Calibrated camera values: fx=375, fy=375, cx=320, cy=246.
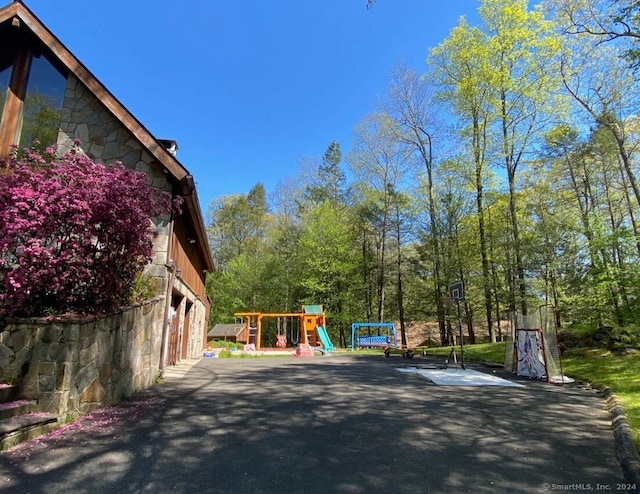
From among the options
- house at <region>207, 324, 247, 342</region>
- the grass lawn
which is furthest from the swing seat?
house at <region>207, 324, 247, 342</region>

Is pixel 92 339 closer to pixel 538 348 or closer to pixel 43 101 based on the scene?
pixel 43 101

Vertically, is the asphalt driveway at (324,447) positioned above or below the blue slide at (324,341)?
below

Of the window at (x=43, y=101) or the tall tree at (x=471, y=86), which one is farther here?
the tall tree at (x=471, y=86)

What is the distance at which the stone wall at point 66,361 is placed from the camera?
179 inches

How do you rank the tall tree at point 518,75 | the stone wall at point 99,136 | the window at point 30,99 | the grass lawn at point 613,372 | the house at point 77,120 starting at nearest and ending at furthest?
the grass lawn at point 613,372 → the house at point 77,120 → the window at point 30,99 → the stone wall at point 99,136 → the tall tree at point 518,75

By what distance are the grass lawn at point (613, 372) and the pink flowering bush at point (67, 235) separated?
23.0 feet

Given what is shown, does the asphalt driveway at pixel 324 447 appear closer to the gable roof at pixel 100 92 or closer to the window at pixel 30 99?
the gable roof at pixel 100 92

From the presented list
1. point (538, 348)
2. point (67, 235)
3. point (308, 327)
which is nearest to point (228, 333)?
point (308, 327)

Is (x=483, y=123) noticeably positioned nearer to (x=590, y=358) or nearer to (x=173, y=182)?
(x=590, y=358)

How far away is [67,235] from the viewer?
203 inches

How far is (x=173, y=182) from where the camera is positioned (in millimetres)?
8781

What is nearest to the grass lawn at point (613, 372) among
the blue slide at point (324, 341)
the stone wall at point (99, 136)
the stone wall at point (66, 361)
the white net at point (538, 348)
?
the white net at point (538, 348)

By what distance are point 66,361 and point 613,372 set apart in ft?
36.7


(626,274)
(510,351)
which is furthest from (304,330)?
(626,274)
